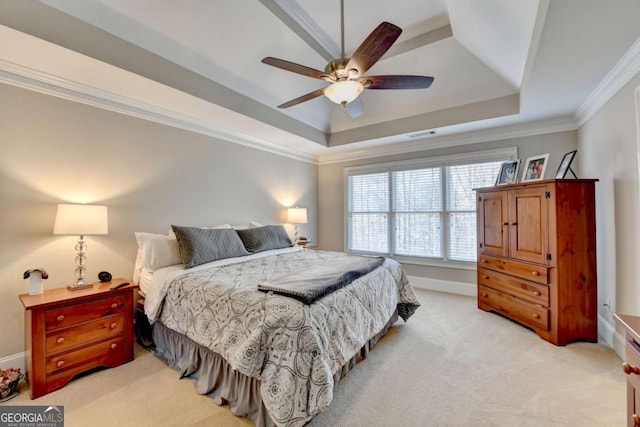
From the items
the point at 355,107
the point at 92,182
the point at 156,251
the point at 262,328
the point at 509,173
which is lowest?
the point at 262,328

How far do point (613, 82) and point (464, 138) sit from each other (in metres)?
1.84

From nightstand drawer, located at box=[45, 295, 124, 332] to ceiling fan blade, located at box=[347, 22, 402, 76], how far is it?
8.88 feet

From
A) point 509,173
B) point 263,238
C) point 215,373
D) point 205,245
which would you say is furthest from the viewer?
point 263,238

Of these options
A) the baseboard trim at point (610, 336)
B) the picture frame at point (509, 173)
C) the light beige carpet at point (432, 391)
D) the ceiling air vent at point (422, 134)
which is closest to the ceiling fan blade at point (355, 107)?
the ceiling air vent at point (422, 134)

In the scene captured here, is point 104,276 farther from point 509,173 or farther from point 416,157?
point 509,173

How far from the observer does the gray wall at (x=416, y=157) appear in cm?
358

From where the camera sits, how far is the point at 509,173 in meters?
3.42

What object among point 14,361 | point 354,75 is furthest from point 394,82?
point 14,361

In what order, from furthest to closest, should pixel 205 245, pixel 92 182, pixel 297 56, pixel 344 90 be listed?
pixel 297 56, pixel 205 245, pixel 92 182, pixel 344 90

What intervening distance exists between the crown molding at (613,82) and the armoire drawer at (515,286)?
1895 millimetres

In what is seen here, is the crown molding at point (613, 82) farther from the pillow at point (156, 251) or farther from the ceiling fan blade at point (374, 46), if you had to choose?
the pillow at point (156, 251)

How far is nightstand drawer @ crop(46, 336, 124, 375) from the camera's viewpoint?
2.03 metres

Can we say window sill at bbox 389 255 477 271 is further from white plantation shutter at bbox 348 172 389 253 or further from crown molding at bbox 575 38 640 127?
crown molding at bbox 575 38 640 127

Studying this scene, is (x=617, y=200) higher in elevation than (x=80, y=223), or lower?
higher
